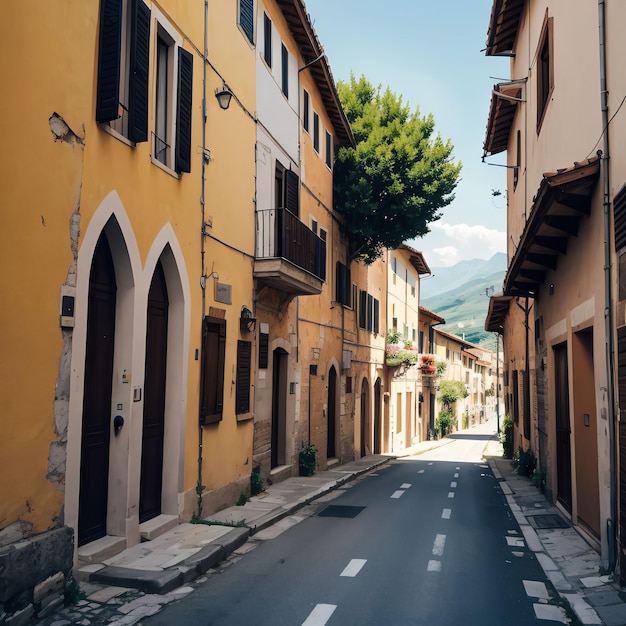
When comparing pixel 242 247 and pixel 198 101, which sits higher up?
pixel 198 101

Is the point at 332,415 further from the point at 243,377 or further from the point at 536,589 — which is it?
the point at 536,589

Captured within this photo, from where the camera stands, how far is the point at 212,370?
410 inches

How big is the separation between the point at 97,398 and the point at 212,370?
297cm

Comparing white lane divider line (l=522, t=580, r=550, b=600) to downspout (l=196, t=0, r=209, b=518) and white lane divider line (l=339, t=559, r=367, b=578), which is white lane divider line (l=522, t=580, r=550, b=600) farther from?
downspout (l=196, t=0, r=209, b=518)

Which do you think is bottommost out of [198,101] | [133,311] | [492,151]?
[133,311]

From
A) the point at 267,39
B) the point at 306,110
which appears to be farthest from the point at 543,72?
the point at 306,110

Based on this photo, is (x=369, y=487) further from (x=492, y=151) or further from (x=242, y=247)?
(x=492, y=151)

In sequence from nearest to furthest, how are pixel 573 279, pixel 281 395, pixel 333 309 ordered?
pixel 573 279, pixel 281 395, pixel 333 309

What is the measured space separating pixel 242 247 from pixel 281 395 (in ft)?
14.9

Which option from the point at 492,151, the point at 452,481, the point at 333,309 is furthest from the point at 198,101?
the point at 492,151

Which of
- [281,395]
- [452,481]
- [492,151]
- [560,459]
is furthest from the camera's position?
[492,151]

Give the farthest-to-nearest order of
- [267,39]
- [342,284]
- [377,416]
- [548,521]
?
1. [377,416]
2. [342,284]
3. [267,39]
4. [548,521]

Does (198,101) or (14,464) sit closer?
(14,464)

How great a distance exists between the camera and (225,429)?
430 inches
